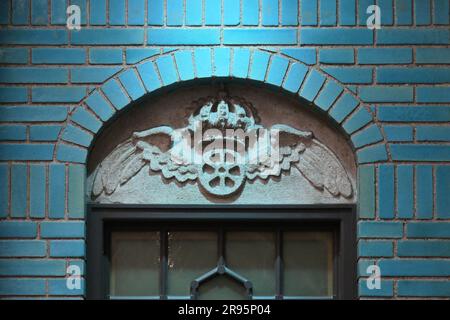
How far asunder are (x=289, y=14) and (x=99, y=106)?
0.90 metres

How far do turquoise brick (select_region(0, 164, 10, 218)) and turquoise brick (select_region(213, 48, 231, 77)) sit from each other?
3.20ft

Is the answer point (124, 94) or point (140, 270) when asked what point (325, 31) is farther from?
point (140, 270)

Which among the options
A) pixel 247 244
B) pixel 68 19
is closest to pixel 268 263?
pixel 247 244

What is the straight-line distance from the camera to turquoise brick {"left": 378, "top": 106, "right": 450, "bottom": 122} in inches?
251

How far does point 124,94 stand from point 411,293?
1463 millimetres

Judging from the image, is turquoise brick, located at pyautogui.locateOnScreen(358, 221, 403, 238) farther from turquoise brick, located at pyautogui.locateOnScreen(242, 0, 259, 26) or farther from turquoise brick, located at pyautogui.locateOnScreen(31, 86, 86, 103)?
turquoise brick, located at pyautogui.locateOnScreen(31, 86, 86, 103)

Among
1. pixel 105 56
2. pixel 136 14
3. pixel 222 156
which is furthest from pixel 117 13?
pixel 222 156

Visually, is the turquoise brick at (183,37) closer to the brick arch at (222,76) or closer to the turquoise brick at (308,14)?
the brick arch at (222,76)

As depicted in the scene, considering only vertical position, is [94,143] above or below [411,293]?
above

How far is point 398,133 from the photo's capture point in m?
6.37

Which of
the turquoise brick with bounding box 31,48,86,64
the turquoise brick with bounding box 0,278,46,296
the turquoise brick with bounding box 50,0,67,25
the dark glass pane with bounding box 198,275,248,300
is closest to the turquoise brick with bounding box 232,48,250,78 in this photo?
the turquoise brick with bounding box 31,48,86,64

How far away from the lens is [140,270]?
647 centimetres

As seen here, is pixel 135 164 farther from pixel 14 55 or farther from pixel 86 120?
pixel 14 55

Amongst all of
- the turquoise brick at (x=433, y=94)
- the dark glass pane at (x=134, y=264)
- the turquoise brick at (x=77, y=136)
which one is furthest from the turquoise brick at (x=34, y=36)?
the turquoise brick at (x=433, y=94)
